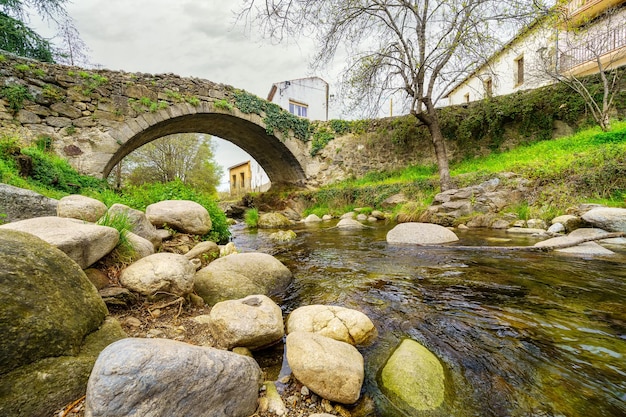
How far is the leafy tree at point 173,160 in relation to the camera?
19828mm

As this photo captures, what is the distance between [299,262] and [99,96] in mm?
8296

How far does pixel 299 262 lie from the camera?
13.7ft

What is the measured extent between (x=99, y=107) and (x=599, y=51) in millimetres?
17648

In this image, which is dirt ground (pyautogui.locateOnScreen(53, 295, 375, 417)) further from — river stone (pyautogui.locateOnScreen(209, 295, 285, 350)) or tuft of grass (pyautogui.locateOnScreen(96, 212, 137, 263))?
tuft of grass (pyautogui.locateOnScreen(96, 212, 137, 263))

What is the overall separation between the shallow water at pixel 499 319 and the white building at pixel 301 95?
925 inches

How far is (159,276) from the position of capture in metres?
2.19

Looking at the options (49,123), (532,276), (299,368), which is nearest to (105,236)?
(299,368)

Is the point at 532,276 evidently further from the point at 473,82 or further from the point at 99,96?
the point at 473,82

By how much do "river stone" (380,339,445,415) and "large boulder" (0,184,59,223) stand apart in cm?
348

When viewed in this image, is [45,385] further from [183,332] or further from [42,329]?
[183,332]

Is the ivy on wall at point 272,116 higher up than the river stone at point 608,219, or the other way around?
the ivy on wall at point 272,116

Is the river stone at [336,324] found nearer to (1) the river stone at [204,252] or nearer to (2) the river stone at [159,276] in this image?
(2) the river stone at [159,276]

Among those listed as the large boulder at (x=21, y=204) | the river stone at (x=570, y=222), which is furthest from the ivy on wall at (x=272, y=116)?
the river stone at (x=570, y=222)

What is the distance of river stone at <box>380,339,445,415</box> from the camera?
1339 millimetres
